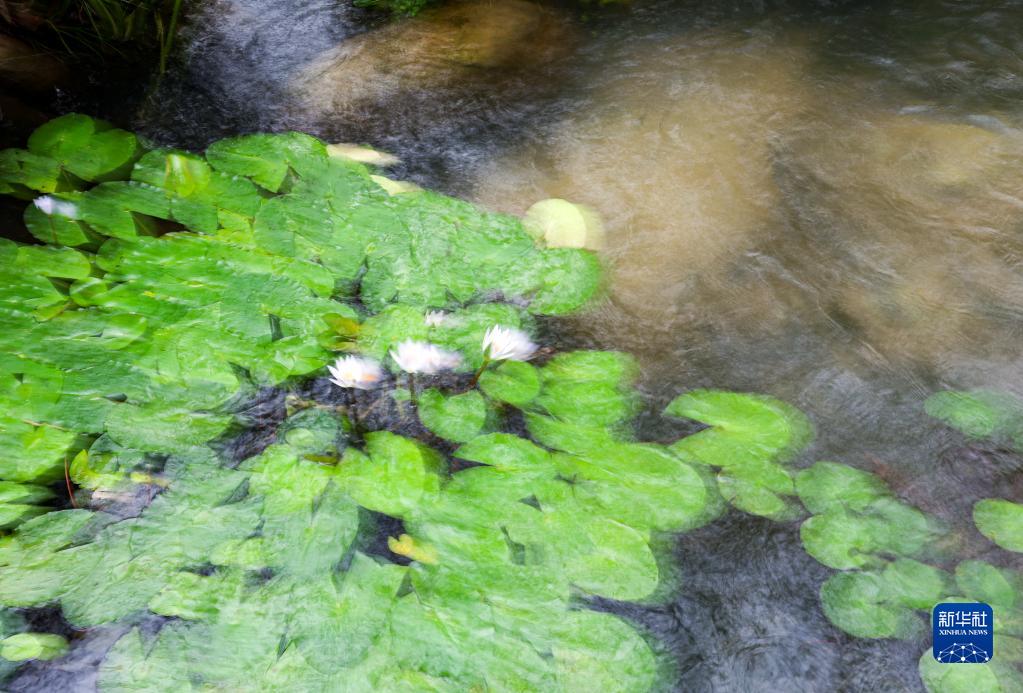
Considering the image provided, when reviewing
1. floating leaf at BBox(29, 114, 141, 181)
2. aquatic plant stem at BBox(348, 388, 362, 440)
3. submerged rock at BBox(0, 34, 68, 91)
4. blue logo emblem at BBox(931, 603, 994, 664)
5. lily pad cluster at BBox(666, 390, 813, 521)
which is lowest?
blue logo emblem at BBox(931, 603, 994, 664)

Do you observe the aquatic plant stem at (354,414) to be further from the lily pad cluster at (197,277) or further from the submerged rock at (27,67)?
the submerged rock at (27,67)

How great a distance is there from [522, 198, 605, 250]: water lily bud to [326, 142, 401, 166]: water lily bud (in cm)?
40

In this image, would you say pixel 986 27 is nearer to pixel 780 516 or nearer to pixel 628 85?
pixel 628 85

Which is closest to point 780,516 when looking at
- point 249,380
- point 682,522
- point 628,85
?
point 682,522

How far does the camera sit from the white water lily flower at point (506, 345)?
1287mm

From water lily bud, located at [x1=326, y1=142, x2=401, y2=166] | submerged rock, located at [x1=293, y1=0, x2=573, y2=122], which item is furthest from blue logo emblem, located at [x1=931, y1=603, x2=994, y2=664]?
submerged rock, located at [x1=293, y1=0, x2=573, y2=122]

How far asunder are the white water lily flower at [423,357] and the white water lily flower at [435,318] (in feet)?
0.16

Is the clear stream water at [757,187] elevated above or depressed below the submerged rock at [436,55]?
below

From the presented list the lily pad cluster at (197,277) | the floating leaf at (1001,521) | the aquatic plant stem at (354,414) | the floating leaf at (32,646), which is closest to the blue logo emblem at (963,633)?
the floating leaf at (1001,521)

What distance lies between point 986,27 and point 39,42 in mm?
2761

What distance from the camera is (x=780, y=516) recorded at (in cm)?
115

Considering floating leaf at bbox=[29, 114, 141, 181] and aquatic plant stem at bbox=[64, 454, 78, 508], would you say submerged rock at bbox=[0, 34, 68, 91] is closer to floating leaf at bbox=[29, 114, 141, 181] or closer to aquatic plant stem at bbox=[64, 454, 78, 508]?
floating leaf at bbox=[29, 114, 141, 181]

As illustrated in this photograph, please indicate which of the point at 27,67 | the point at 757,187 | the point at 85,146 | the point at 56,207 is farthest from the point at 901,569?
the point at 27,67

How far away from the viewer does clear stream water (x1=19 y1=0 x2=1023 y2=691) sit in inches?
44.1
